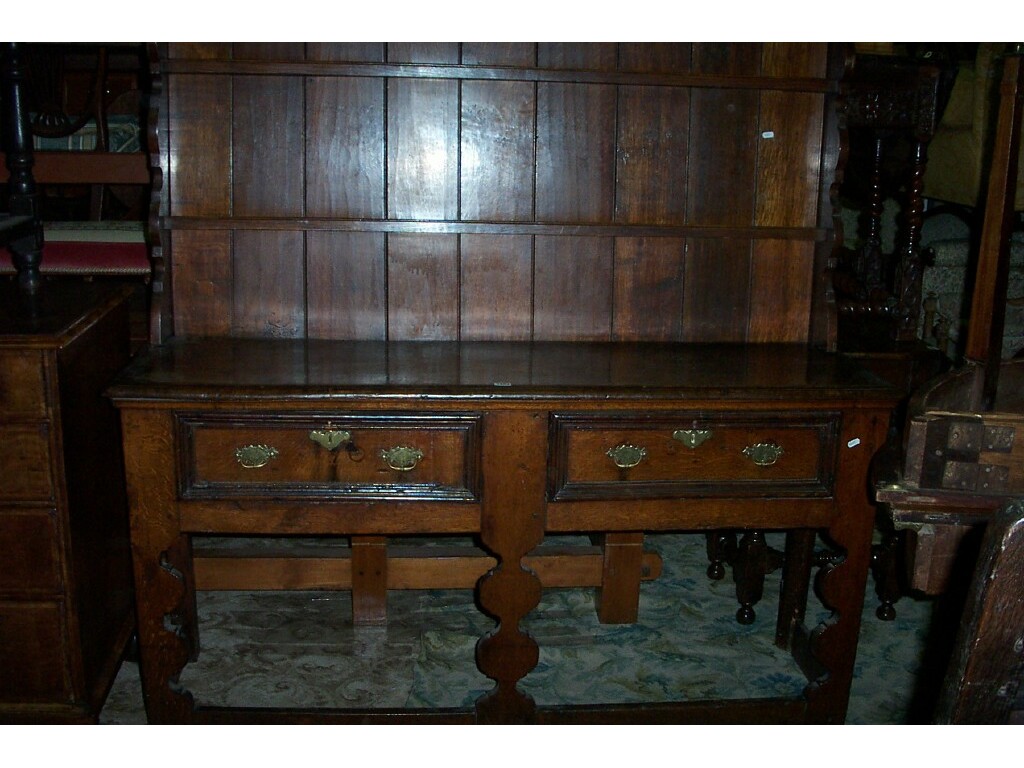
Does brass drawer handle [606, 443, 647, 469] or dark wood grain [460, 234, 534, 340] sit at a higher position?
dark wood grain [460, 234, 534, 340]

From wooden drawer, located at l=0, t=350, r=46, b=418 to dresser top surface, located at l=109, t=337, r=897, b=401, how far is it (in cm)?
16

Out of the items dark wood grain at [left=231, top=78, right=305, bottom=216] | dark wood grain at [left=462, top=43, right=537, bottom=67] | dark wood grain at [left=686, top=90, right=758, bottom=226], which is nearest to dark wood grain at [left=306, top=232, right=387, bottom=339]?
dark wood grain at [left=231, top=78, right=305, bottom=216]

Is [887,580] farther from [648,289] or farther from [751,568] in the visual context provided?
[648,289]

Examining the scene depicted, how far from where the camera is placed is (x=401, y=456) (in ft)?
6.66

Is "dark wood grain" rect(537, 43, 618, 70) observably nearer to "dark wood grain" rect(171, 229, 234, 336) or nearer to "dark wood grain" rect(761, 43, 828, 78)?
"dark wood grain" rect(761, 43, 828, 78)

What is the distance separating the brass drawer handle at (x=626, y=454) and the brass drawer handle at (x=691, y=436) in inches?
3.1

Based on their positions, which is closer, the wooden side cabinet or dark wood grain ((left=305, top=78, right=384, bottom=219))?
the wooden side cabinet

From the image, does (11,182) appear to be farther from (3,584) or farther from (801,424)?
(801,424)

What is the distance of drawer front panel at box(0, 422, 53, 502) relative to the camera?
2004 mm

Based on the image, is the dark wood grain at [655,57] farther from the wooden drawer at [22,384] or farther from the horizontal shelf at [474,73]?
the wooden drawer at [22,384]

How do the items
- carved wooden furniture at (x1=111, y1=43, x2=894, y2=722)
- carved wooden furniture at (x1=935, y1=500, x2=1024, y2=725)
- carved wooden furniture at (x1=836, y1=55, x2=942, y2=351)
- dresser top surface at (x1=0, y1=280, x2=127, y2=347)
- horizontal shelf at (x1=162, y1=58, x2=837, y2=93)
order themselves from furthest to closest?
carved wooden furniture at (x1=836, y1=55, x2=942, y2=351)
horizontal shelf at (x1=162, y1=58, x2=837, y2=93)
carved wooden furniture at (x1=111, y1=43, x2=894, y2=722)
dresser top surface at (x1=0, y1=280, x2=127, y2=347)
carved wooden furniture at (x1=935, y1=500, x2=1024, y2=725)

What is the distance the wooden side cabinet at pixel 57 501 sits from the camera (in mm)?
1986

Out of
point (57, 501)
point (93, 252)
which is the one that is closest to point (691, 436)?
point (57, 501)

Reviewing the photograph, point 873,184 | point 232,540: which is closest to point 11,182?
point 232,540
